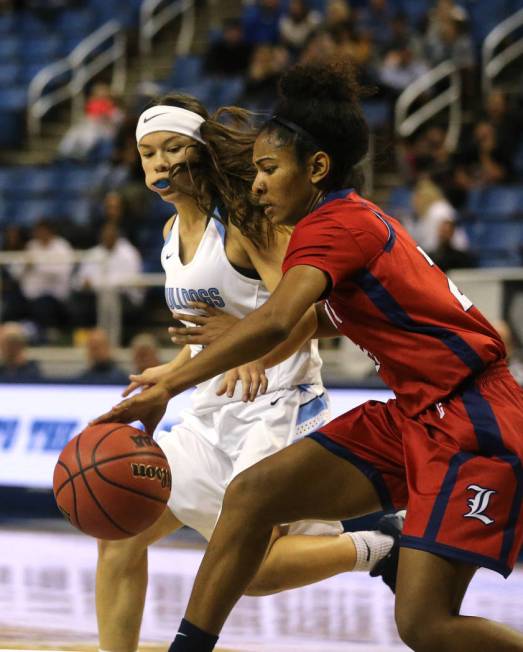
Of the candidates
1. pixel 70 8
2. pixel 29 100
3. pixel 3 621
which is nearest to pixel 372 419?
pixel 3 621

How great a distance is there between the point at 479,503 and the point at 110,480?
1.09 metres

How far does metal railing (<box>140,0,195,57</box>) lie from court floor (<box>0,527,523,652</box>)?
29.2ft

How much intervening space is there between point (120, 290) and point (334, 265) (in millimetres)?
7616

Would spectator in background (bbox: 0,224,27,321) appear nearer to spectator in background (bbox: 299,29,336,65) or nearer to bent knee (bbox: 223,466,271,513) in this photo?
spectator in background (bbox: 299,29,336,65)

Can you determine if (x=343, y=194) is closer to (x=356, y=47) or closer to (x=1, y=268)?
(x=1, y=268)

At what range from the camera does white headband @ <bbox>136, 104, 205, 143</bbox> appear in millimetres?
4633

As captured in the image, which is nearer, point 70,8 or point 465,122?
point 465,122

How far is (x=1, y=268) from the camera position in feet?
39.0

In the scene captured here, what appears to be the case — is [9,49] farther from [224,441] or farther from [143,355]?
[224,441]

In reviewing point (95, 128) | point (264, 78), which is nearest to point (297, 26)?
point (264, 78)

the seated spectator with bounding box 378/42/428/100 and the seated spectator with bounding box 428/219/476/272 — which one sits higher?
the seated spectator with bounding box 378/42/428/100

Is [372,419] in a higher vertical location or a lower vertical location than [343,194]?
lower

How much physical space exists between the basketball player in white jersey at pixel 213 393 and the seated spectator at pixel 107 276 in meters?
6.44

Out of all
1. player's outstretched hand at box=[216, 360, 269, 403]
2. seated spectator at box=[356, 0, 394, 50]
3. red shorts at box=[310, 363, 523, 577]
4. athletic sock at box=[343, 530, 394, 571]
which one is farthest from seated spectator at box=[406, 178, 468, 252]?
red shorts at box=[310, 363, 523, 577]
